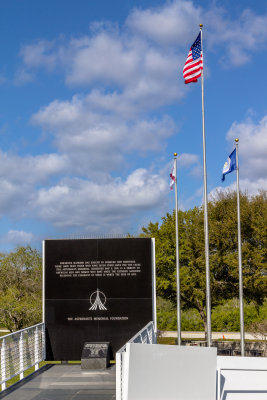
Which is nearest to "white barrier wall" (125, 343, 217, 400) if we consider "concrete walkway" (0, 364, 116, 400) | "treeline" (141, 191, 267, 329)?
"concrete walkway" (0, 364, 116, 400)

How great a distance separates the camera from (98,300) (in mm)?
17266

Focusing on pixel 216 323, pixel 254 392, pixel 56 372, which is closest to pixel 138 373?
pixel 254 392

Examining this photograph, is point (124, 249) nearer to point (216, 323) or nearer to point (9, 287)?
point (9, 287)

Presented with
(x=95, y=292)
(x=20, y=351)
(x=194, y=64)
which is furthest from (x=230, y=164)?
(x=20, y=351)

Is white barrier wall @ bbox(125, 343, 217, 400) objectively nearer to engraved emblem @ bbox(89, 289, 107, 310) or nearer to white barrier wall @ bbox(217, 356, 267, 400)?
white barrier wall @ bbox(217, 356, 267, 400)

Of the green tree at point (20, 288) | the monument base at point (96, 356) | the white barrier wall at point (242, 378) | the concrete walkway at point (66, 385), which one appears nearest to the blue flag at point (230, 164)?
the monument base at point (96, 356)

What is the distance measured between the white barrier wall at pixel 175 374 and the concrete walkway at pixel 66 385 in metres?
2.52

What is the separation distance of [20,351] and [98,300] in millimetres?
3894

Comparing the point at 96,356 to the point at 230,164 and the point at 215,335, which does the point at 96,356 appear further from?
the point at 215,335

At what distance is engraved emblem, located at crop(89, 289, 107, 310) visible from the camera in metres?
17.2

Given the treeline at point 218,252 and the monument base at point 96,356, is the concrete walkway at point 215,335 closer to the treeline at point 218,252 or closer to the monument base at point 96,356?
the treeline at point 218,252

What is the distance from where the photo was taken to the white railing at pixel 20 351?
12754 mm

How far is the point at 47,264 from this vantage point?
57.7 feet

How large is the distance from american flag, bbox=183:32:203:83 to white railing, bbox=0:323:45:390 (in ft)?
38.5
